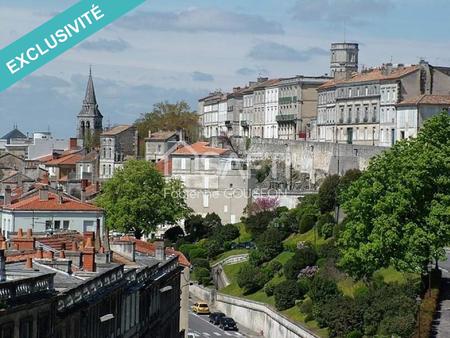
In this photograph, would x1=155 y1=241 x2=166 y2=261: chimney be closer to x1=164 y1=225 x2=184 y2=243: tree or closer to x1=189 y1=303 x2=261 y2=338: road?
x1=189 y1=303 x2=261 y2=338: road

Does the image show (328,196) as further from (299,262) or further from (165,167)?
(165,167)

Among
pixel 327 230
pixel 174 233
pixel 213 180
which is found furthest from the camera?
pixel 213 180

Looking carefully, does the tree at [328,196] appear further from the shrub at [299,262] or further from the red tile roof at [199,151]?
the red tile roof at [199,151]

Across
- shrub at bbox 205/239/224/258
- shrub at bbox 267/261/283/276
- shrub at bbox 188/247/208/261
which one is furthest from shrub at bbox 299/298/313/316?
shrub at bbox 205/239/224/258

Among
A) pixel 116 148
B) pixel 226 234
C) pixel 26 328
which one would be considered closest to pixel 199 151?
pixel 226 234

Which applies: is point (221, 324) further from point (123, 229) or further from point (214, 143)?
point (214, 143)

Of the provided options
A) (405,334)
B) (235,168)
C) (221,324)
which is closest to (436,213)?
(405,334)
